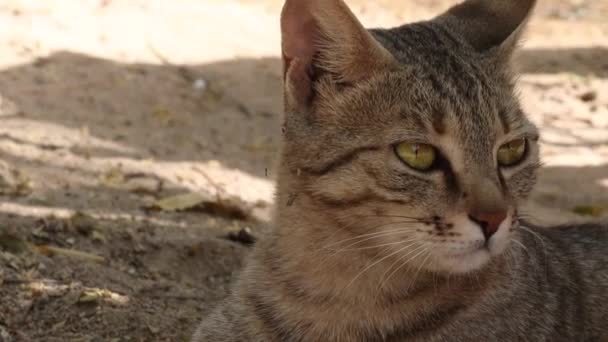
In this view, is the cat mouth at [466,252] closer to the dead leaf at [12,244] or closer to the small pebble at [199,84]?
the dead leaf at [12,244]

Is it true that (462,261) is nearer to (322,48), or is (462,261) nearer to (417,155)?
(417,155)

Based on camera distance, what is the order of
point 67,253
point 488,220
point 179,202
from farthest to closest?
point 179,202 < point 67,253 < point 488,220

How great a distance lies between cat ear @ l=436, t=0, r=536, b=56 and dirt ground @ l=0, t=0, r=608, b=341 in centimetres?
40

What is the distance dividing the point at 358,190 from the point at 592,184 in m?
4.40

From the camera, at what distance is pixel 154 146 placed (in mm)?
7090

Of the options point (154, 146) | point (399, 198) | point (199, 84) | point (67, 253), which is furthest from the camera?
point (199, 84)

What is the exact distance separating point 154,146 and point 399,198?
3788 millimetres

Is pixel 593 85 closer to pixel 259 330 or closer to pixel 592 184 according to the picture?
pixel 592 184

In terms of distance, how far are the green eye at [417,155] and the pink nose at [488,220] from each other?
278 mm

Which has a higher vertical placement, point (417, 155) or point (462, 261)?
point (417, 155)

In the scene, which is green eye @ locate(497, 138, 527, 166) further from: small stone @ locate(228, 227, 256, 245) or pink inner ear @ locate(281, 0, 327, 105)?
small stone @ locate(228, 227, 256, 245)

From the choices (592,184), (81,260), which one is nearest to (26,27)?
(81,260)

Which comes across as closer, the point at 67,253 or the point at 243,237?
the point at 67,253

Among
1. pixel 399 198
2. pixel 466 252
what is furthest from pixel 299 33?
pixel 466 252
